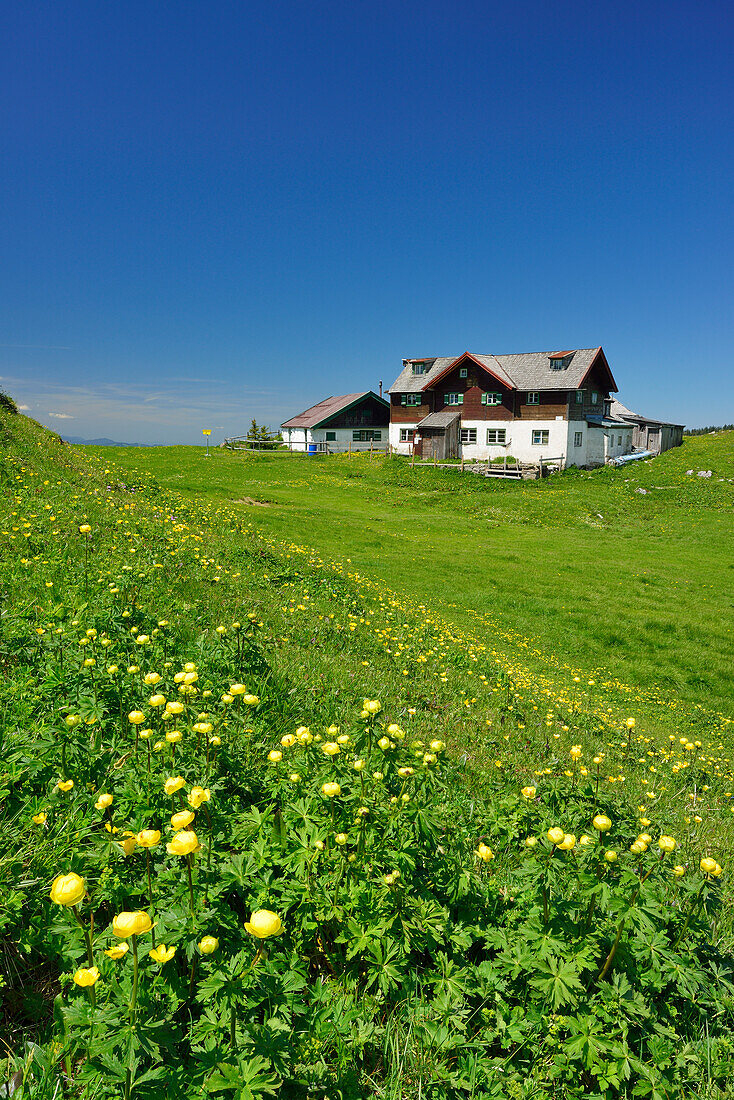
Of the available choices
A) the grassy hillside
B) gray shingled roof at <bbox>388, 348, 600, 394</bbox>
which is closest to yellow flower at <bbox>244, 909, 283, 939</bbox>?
the grassy hillside

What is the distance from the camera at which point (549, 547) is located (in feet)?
73.6

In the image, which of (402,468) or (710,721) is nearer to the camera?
(710,721)

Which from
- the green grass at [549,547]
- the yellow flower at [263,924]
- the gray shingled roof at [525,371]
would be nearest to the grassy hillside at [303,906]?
the yellow flower at [263,924]

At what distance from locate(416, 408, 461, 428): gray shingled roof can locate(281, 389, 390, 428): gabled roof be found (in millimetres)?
14732

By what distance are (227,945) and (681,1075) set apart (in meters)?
2.25

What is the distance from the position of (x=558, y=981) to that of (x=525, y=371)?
49.1 meters

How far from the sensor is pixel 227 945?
7.68 ft

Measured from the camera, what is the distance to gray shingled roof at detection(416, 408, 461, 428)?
153 ft

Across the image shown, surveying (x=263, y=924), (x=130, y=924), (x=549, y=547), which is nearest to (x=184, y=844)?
(x=130, y=924)

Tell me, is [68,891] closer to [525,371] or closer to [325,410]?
[525,371]

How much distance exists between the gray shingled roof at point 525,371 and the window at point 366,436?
32.3 ft

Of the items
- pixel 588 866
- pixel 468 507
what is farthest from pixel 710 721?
pixel 468 507

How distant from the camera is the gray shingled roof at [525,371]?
141 ft

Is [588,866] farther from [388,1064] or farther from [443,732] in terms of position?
[443,732]
